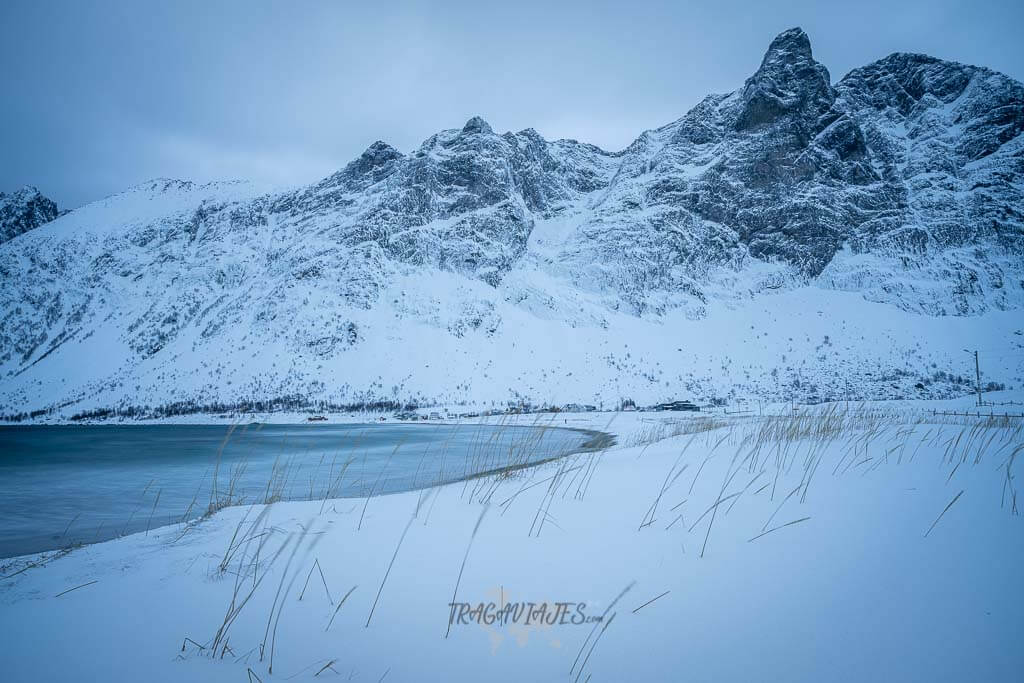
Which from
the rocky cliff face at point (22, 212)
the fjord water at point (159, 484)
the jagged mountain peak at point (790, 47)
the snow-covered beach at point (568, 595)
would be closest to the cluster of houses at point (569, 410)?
the fjord water at point (159, 484)

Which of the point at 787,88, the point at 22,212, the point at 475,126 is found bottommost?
the point at 22,212

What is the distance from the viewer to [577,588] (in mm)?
1992

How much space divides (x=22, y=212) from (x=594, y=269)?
382 feet

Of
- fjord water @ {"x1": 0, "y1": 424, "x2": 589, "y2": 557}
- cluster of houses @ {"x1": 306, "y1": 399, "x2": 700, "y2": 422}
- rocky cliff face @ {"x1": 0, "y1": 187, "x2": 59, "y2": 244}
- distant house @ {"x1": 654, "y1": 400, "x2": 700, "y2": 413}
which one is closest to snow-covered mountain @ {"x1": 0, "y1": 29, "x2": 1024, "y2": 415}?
cluster of houses @ {"x1": 306, "y1": 399, "x2": 700, "y2": 422}

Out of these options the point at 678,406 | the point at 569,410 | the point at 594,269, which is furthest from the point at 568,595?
the point at 594,269

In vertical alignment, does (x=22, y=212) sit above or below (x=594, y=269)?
above

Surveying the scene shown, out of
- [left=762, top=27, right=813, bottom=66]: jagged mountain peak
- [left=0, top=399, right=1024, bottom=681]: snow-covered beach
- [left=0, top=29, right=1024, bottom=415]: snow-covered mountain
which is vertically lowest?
[left=0, top=399, right=1024, bottom=681]: snow-covered beach

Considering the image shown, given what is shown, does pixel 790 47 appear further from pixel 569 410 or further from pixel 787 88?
pixel 569 410

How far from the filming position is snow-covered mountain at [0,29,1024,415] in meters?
38.7

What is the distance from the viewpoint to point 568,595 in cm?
194

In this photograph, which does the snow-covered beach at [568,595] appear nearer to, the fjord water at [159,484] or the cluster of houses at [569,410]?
→ the fjord water at [159,484]

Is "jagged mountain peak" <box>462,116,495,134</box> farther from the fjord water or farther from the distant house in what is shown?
the fjord water

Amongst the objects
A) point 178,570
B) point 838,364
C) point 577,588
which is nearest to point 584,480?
point 577,588

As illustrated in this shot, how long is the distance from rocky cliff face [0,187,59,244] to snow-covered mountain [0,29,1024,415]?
19022mm
